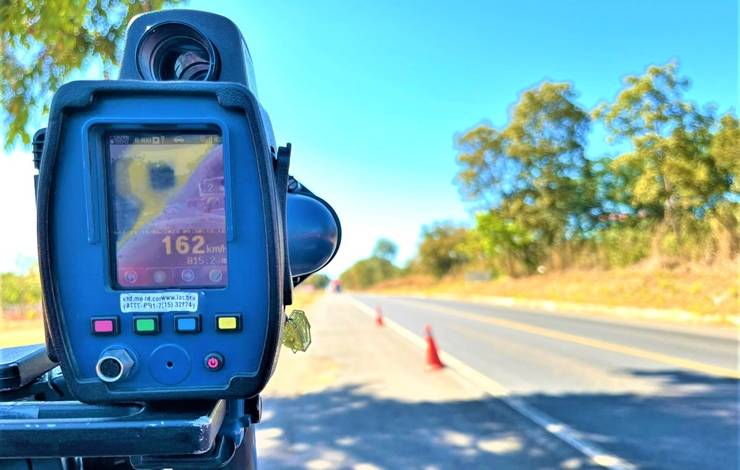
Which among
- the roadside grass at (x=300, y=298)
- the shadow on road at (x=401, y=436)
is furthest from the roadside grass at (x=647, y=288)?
the roadside grass at (x=300, y=298)

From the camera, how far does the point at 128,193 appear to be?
1102mm

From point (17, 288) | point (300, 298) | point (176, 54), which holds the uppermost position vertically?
point (176, 54)

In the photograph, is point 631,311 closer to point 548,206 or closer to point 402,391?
point 402,391

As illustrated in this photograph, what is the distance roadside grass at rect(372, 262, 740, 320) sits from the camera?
16.7 metres

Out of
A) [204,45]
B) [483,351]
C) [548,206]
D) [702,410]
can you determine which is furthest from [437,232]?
[204,45]

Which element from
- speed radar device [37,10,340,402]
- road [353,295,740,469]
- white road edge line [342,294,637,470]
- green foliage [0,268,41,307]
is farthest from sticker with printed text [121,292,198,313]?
road [353,295,740,469]

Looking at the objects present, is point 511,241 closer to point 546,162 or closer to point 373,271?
point 546,162

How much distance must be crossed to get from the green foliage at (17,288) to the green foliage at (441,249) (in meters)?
65.4

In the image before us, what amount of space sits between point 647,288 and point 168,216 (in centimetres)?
2355

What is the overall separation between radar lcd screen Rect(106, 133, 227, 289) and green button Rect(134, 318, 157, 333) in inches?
2.6

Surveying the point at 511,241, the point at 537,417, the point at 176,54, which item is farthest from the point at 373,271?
the point at 176,54

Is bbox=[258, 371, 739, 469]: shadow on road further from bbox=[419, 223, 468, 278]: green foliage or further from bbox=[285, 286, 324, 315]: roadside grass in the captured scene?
bbox=[419, 223, 468, 278]: green foliage

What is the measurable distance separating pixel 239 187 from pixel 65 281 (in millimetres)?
382

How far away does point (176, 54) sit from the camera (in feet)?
4.77
